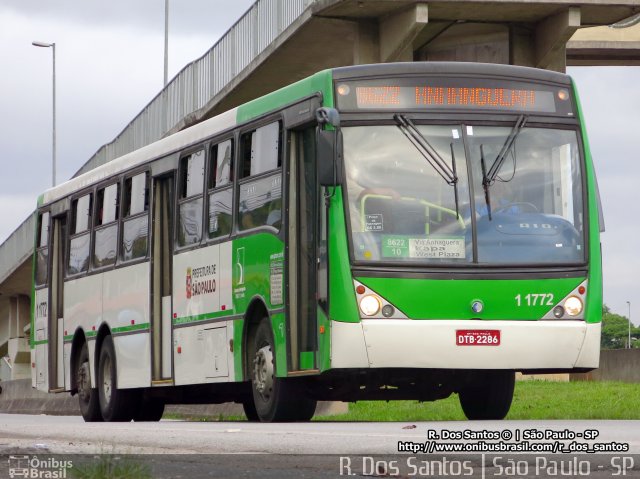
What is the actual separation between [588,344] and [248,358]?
360 centimetres

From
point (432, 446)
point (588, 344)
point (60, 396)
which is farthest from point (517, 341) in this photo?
point (60, 396)

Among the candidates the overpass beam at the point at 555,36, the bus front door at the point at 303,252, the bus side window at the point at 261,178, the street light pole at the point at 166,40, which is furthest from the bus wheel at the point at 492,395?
the street light pole at the point at 166,40

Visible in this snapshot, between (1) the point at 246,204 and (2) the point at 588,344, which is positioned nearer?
(2) the point at 588,344

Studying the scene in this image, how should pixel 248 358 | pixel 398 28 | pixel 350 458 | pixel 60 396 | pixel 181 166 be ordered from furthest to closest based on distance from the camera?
pixel 60 396 < pixel 398 28 < pixel 181 166 < pixel 248 358 < pixel 350 458

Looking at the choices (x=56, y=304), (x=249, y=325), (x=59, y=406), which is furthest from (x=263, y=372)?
(x=59, y=406)

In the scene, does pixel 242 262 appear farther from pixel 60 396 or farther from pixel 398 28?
pixel 60 396

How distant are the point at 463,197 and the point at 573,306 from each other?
1461mm

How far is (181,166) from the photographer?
1989cm

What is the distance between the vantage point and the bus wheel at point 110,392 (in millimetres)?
22156

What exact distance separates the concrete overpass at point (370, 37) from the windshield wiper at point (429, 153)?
1427cm

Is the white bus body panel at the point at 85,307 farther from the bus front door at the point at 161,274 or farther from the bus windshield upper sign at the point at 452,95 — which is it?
the bus windshield upper sign at the point at 452,95

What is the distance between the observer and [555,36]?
3212 cm

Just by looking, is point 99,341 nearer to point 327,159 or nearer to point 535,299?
point 327,159

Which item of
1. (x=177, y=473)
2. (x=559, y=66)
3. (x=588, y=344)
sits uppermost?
(x=559, y=66)
